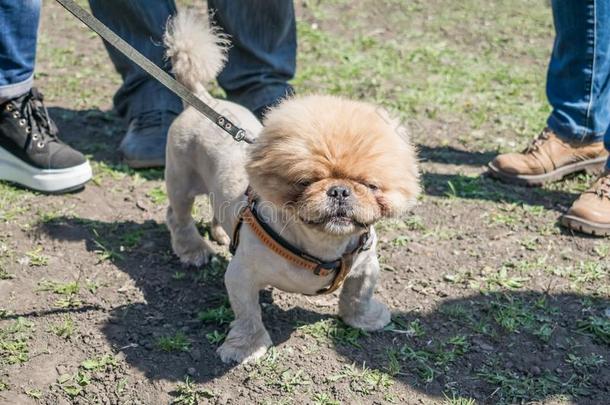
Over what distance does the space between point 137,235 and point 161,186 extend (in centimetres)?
56

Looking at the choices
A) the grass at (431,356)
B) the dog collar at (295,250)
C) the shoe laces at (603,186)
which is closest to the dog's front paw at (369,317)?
the grass at (431,356)

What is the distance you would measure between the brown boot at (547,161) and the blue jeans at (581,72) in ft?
0.21

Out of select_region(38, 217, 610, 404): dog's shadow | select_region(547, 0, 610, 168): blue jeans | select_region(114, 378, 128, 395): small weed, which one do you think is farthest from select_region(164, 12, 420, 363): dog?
select_region(547, 0, 610, 168): blue jeans

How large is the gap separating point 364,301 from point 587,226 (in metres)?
1.54

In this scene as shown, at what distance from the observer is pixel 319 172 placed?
2498mm

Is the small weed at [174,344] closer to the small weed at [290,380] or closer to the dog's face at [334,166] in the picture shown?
the small weed at [290,380]

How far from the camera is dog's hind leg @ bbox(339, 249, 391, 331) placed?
3.06 meters

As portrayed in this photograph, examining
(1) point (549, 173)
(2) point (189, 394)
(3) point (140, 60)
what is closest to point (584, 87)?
(1) point (549, 173)

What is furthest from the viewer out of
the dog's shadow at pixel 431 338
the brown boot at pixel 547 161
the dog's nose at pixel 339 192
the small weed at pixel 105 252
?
the brown boot at pixel 547 161

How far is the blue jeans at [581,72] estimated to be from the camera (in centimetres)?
409

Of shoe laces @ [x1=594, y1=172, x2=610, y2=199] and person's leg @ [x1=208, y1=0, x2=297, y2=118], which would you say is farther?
person's leg @ [x1=208, y1=0, x2=297, y2=118]

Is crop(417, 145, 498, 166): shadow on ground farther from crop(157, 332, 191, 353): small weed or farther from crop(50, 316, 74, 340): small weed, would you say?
crop(50, 316, 74, 340): small weed

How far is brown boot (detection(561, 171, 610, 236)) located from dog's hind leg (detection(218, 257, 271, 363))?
191 cm

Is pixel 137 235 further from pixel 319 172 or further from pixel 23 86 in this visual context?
pixel 319 172
